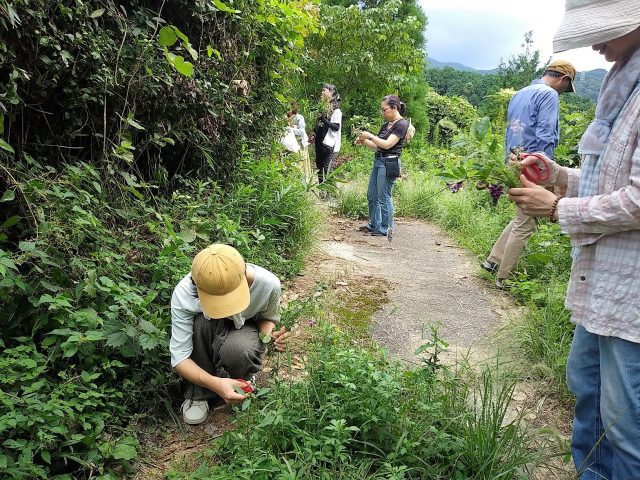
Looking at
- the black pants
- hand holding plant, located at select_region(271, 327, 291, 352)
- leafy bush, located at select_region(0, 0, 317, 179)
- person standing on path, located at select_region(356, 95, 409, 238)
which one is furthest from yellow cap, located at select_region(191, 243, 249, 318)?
the black pants

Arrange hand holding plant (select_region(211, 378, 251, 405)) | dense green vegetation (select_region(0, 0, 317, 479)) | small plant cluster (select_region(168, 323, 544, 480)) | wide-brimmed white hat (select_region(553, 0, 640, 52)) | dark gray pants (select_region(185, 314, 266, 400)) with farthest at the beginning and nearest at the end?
dark gray pants (select_region(185, 314, 266, 400)), hand holding plant (select_region(211, 378, 251, 405)), dense green vegetation (select_region(0, 0, 317, 479)), small plant cluster (select_region(168, 323, 544, 480)), wide-brimmed white hat (select_region(553, 0, 640, 52))

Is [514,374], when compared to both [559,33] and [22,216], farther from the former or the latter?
[22,216]

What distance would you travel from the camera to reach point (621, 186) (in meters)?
1.39

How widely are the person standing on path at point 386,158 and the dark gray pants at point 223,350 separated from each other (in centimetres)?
352

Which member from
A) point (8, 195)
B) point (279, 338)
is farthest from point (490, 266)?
point (8, 195)

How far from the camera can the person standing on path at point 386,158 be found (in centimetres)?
527

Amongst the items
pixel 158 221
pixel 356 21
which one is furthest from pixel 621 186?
pixel 356 21

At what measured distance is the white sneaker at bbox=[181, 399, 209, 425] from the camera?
7.41ft

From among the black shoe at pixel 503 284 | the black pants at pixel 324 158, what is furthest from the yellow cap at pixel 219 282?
the black pants at pixel 324 158

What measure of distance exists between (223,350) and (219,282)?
18.0 inches

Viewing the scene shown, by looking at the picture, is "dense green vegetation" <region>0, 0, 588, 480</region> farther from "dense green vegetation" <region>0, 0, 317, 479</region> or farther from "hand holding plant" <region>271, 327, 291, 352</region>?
"hand holding plant" <region>271, 327, 291, 352</region>

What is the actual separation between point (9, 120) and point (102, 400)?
148 cm

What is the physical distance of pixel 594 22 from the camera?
135 centimetres

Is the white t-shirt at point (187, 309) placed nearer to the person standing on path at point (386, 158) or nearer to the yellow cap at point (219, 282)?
the yellow cap at point (219, 282)
